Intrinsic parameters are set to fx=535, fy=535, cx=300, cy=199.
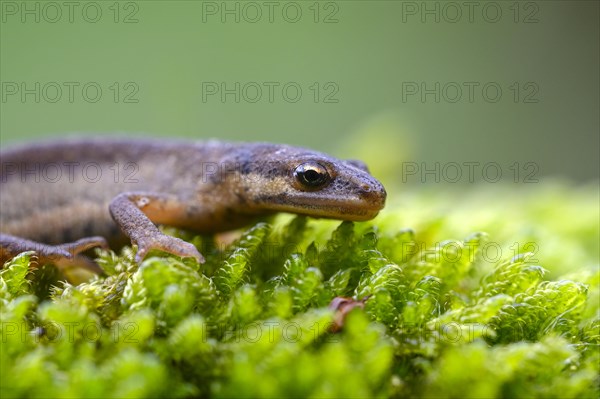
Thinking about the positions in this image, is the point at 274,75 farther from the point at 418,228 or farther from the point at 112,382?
the point at 112,382

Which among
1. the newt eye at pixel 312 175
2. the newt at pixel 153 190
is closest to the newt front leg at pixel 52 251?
the newt at pixel 153 190

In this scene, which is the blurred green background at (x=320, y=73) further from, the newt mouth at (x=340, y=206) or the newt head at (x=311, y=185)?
the newt mouth at (x=340, y=206)

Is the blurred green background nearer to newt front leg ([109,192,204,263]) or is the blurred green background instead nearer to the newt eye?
newt front leg ([109,192,204,263])

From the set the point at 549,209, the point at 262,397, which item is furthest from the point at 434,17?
the point at 262,397

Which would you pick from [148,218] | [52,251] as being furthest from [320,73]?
[52,251]

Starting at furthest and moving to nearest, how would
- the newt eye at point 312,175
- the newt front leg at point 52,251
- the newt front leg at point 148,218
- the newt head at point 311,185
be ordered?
the newt eye at point 312,175 → the newt head at point 311,185 → the newt front leg at point 52,251 → the newt front leg at point 148,218

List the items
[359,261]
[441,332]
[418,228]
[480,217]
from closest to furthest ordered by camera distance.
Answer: [441,332] → [359,261] → [418,228] → [480,217]
